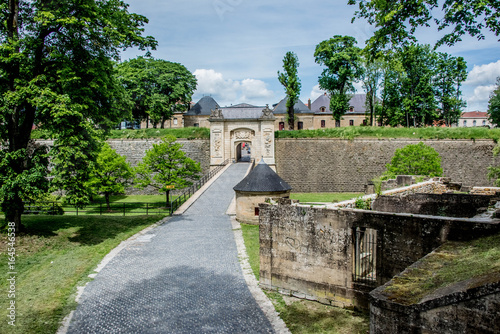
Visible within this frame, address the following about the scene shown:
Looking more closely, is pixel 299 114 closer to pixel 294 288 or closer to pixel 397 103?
pixel 397 103

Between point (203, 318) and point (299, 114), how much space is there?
45.1 metres

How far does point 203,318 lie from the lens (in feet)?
26.7

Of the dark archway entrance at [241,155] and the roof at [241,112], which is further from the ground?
the roof at [241,112]

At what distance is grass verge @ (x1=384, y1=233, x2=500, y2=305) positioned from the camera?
15.4 ft

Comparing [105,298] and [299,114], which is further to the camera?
[299,114]

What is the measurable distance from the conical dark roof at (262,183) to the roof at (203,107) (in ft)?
114

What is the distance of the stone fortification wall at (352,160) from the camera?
30.9 metres

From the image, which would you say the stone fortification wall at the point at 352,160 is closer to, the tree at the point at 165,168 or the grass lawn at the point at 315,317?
the tree at the point at 165,168

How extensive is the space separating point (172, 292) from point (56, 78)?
9.82m

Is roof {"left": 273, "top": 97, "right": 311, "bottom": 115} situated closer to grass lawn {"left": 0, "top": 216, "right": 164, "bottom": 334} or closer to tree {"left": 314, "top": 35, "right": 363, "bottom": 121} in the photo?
tree {"left": 314, "top": 35, "right": 363, "bottom": 121}

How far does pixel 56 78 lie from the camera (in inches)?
535

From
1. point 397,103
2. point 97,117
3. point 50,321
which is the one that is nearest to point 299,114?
point 397,103

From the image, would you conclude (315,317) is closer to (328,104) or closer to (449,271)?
(449,271)

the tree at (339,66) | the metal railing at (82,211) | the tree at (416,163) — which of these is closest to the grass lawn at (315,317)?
the metal railing at (82,211)
